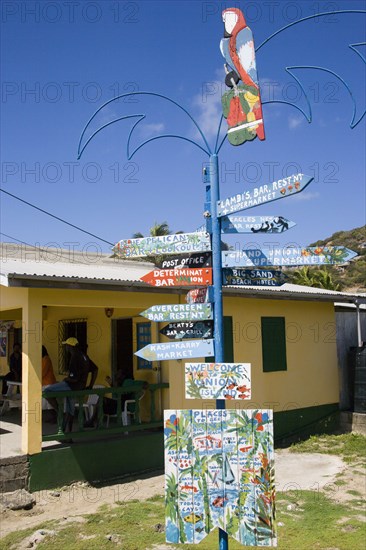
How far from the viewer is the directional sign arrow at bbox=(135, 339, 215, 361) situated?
153 inches

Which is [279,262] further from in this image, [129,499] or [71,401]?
[71,401]

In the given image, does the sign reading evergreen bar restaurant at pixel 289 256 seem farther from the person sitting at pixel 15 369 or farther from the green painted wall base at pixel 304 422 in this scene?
the person sitting at pixel 15 369

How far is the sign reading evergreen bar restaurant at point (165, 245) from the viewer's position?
4.05 metres

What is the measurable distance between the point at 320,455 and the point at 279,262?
7025 mm

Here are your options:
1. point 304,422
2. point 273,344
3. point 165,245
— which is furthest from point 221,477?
point 304,422

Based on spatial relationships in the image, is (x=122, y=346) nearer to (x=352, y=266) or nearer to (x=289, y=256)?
(x=289, y=256)

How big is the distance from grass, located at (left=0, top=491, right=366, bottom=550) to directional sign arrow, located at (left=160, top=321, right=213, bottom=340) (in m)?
2.71

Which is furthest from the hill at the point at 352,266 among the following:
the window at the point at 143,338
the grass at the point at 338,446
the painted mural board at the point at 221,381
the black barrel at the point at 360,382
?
the painted mural board at the point at 221,381

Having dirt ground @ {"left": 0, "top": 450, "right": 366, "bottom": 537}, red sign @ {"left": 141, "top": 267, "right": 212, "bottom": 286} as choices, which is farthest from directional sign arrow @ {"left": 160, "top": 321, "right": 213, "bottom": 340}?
dirt ground @ {"left": 0, "top": 450, "right": 366, "bottom": 537}

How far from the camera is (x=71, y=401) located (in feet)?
27.2

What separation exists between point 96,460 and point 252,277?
5.19 meters

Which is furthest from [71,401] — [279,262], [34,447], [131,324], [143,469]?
[279,262]

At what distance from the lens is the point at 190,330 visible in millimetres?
4023

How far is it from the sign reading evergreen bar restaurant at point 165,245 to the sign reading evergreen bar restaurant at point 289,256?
0.68 feet
